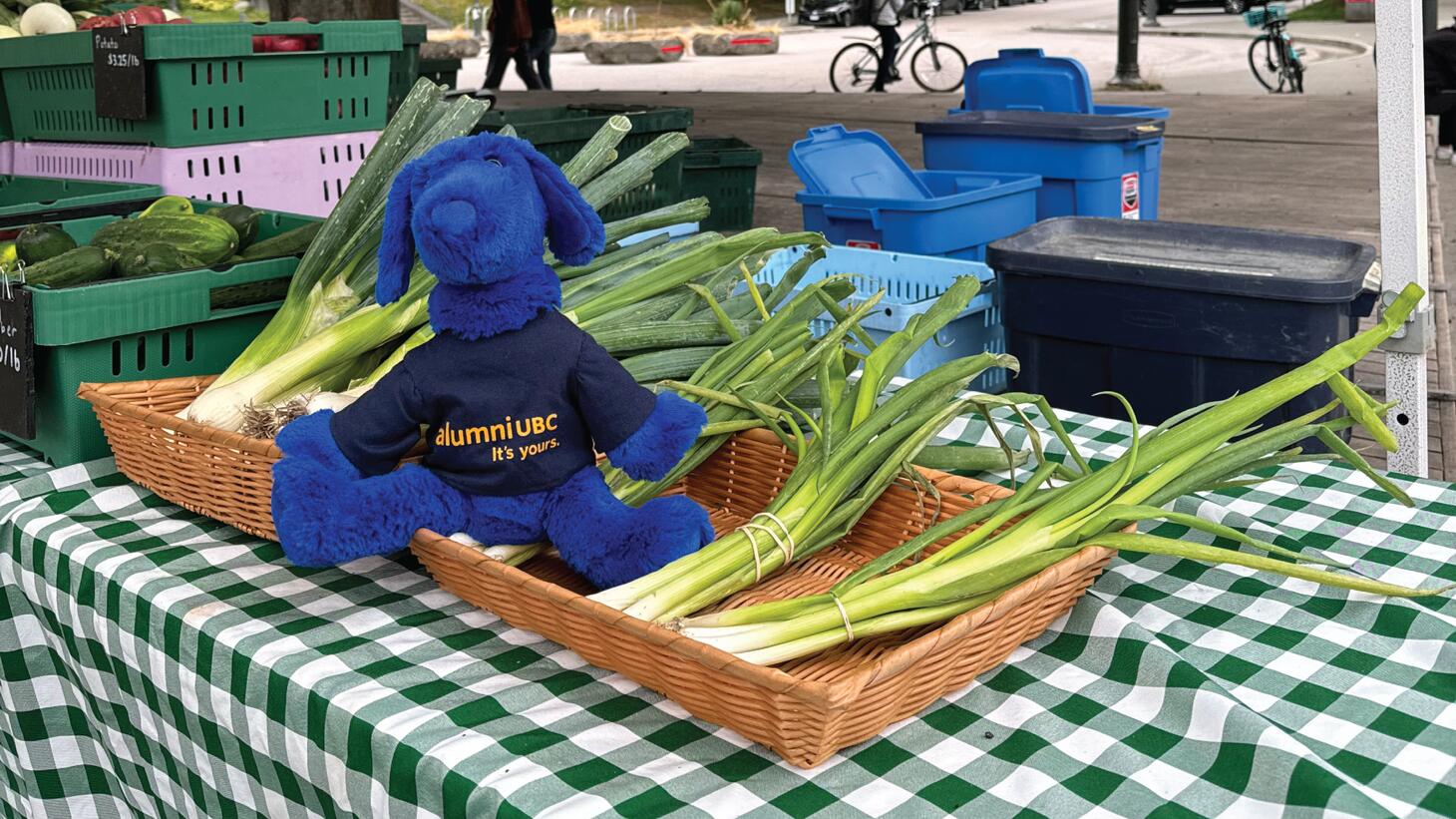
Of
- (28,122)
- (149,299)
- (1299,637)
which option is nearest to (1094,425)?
(1299,637)

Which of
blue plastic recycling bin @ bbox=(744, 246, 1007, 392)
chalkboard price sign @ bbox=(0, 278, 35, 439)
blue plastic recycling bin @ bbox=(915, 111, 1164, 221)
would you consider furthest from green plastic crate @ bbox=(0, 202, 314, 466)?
blue plastic recycling bin @ bbox=(915, 111, 1164, 221)

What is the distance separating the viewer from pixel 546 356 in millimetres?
1276

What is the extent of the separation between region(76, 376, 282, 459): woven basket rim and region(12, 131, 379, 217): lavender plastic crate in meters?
0.90

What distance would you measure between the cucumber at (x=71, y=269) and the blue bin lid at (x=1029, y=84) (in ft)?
11.1

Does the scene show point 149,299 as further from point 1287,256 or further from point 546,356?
point 1287,256

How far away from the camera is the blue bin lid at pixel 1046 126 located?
3.89 metres

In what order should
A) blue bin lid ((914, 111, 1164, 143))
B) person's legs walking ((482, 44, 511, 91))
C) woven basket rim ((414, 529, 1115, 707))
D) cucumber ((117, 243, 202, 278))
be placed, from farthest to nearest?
person's legs walking ((482, 44, 511, 91)), blue bin lid ((914, 111, 1164, 143)), cucumber ((117, 243, 202, 278)), woven basket rim ((414, 529, 1115, 707))

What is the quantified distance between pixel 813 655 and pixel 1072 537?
265 millimetres

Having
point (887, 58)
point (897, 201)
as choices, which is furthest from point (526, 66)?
point (897, 201)

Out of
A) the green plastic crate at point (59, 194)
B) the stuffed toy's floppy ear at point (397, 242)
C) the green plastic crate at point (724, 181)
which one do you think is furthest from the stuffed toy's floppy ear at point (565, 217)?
the green plastic crate at point (724, 181)

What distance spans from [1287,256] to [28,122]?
2.69 m

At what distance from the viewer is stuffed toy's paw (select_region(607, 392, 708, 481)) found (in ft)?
4.25

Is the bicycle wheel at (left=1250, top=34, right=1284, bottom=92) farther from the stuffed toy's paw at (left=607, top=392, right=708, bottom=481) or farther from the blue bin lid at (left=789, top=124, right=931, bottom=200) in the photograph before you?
the stuffed toy's paw at (left=607, top=392, right=708, bottom=481)

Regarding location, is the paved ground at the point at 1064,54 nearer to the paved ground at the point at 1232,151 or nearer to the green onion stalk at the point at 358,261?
the paved ground at the point at 1232,151
